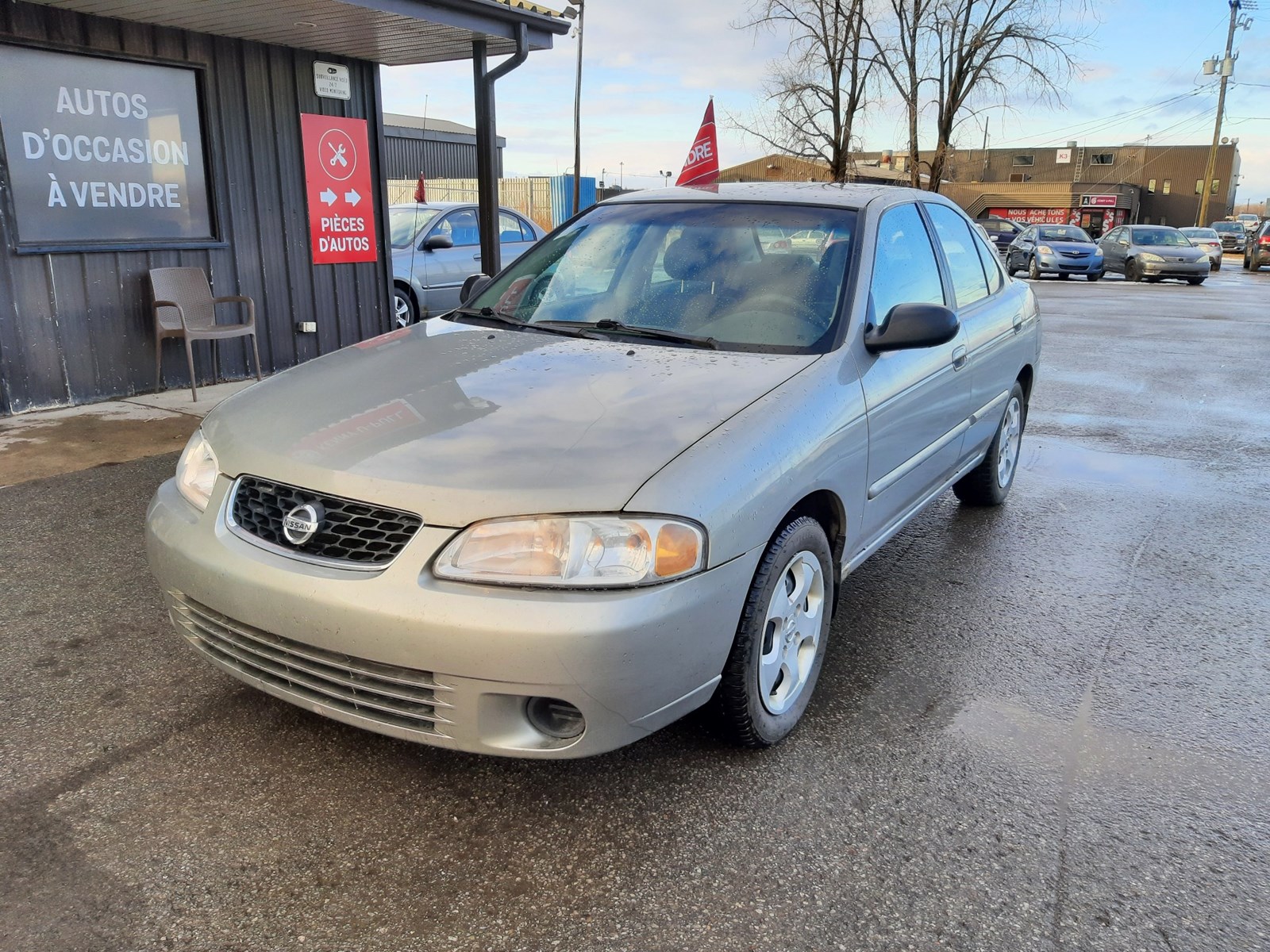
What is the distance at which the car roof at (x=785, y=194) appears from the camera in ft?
12.6

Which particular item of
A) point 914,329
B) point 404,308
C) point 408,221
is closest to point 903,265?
point 914,329

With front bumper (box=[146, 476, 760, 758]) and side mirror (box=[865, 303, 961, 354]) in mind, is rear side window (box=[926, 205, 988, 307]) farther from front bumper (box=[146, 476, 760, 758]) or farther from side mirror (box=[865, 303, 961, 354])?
front bumper (box=[146, 476, 760, 758])

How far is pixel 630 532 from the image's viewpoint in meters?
2.27

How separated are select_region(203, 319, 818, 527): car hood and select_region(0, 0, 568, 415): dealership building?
4.58 meters

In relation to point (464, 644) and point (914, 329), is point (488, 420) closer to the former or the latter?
point (464, 644)

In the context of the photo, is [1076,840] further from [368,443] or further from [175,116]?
[175,116]

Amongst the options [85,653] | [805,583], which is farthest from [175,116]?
[805,583]

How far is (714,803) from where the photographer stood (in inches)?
102

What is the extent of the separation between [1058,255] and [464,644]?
86.6ft

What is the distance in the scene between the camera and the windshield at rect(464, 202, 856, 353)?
3359 millimetres

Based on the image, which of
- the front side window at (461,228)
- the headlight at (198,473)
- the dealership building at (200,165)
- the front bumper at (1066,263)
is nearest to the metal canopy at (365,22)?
the dealership building at (200,165)

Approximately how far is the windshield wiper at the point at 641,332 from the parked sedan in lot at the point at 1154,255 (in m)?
24.8

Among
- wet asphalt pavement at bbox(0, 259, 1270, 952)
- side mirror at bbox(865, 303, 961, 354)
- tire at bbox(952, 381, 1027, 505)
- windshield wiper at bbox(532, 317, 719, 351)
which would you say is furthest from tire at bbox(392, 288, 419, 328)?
side mirror at bbox(865, 303, 961, 354)

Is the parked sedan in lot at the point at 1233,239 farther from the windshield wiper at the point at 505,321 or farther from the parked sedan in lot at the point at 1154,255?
the windshield wiper at the point at 505,321
